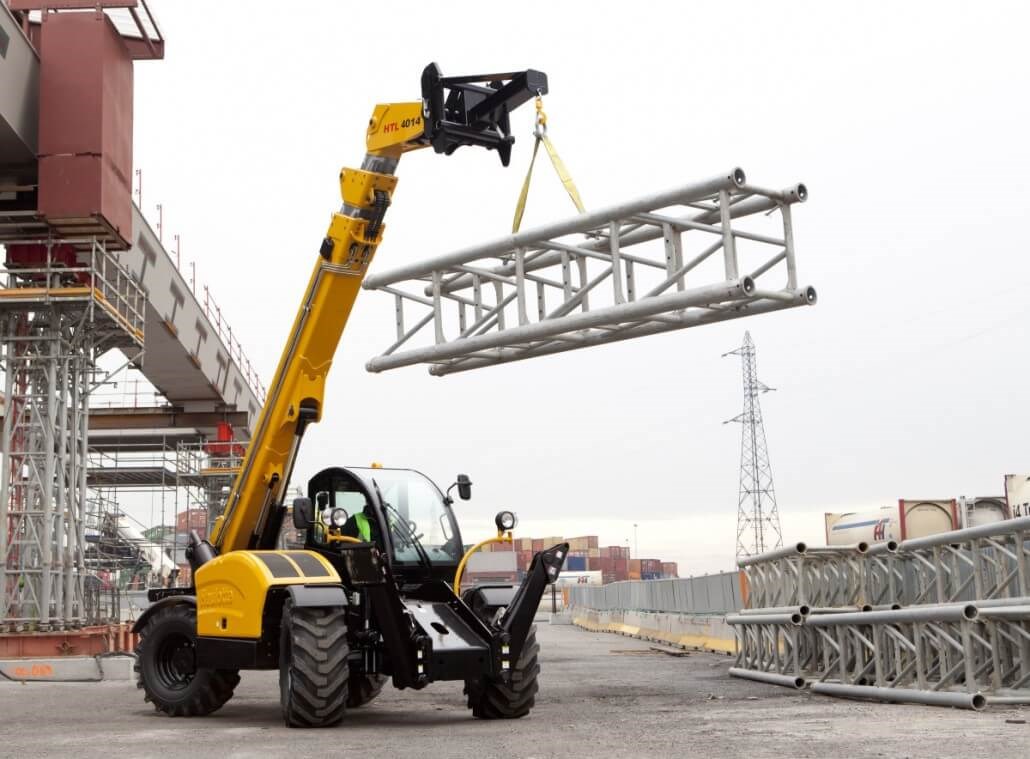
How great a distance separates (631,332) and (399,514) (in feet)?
11.1

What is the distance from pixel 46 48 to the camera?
23094mm

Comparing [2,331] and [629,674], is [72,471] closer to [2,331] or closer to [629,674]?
[2,331]

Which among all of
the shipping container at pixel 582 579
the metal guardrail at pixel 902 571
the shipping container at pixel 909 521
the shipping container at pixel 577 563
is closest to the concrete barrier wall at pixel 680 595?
the shipping container at pixel 909 521

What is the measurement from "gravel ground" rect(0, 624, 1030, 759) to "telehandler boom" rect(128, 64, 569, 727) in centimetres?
48

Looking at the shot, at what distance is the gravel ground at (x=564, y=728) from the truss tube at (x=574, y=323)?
400 cm

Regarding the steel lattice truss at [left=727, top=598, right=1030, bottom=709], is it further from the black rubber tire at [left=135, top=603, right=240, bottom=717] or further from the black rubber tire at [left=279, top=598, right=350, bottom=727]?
the black rubber tire at [left=135, top=603, right=240, bottom=717]

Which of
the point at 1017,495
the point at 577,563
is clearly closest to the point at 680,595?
the point at 1017,495

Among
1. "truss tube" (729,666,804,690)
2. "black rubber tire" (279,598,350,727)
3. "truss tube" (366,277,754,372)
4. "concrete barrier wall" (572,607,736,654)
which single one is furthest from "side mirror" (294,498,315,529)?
"concrete barrier wall" (572,607,736,654)

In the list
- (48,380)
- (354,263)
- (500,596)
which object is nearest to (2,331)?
(48,380)

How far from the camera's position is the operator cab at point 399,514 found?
13.1 meters

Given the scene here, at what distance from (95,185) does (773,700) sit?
15.4 metres

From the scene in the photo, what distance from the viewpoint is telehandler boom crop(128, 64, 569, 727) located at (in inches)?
476

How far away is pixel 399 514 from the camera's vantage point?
1334 cm

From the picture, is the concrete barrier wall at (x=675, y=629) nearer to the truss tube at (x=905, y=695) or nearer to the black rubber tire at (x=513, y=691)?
the truss tube at (x=905, y=695)
